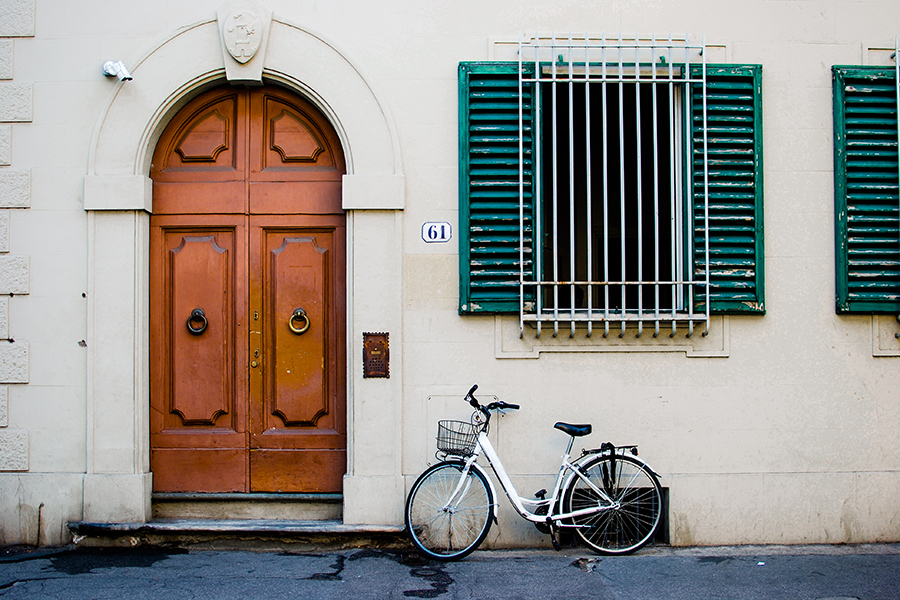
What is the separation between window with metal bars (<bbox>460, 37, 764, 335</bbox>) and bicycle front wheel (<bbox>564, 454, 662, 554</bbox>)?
995mm

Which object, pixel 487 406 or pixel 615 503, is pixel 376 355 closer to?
pixel 487 406

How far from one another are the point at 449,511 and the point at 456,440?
48 centimetres

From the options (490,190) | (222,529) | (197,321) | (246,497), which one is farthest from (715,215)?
(222,529)

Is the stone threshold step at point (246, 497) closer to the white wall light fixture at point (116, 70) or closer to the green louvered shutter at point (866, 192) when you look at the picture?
the white wall light fixture at point (116, 70)

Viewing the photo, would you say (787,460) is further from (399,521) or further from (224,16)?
(224,16)

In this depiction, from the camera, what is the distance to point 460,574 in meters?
4.74

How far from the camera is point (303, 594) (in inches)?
173

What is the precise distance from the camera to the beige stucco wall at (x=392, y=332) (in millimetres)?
5305

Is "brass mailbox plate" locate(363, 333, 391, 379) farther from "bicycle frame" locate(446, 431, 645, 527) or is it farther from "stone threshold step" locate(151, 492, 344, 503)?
"stone threshold step" locate(151, 492, 344, 503)

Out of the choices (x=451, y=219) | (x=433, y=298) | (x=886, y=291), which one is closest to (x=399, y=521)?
(x=433, y=298)

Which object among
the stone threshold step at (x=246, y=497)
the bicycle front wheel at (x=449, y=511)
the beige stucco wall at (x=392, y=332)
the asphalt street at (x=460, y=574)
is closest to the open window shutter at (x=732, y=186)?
the beige stucco wall at (x=392, y=332)

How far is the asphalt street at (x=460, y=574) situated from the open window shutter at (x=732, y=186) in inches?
71.6

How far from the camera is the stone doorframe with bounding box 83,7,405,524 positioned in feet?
17.3

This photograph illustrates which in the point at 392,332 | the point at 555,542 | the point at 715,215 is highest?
the point at 715,215
